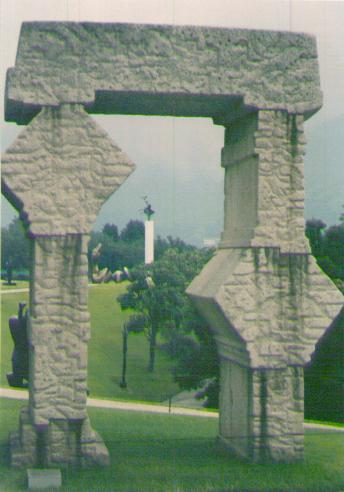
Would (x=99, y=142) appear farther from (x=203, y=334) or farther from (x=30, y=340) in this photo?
(x=203, y=334)

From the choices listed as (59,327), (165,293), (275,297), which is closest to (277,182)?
(275,297)

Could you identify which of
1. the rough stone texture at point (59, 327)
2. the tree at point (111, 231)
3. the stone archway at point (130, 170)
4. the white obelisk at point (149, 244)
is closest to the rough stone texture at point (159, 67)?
the stone archway at point (130, 170)

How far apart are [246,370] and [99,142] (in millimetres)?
3400

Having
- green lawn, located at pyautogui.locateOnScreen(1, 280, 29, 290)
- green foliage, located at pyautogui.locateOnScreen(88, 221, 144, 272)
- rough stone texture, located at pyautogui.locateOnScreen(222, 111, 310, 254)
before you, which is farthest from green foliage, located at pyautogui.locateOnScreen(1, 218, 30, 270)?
rough stone texture, located at pyautogui.locateOnScreen(222, 111, 310, 254)

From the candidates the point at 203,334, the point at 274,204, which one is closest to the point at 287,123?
the point at 274,204

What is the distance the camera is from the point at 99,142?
10.6 metres

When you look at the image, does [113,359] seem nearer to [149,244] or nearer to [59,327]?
[149,244]

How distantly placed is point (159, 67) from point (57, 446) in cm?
475

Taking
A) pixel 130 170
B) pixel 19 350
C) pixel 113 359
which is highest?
pixel 130 170

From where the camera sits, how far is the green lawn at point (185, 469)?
9906 mm

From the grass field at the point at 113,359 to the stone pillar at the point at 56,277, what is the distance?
1389cm

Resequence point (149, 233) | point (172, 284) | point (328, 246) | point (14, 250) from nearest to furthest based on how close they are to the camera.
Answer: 1. point (149, 233)
2. point (172, 284)
3. point (328, 246)
4. point (14, 250)

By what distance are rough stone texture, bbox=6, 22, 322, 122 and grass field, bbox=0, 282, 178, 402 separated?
46.6 feet

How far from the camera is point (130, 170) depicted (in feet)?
35.0
